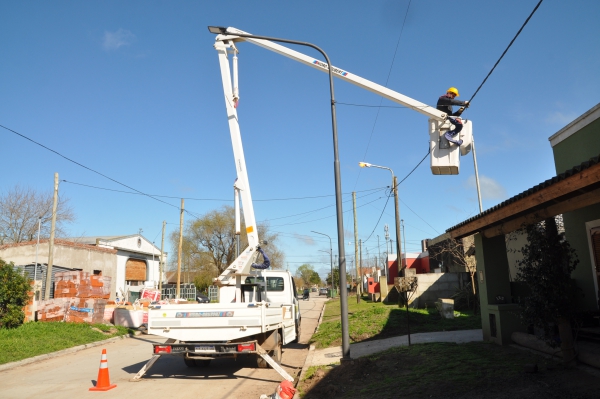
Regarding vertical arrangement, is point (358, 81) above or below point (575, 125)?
above

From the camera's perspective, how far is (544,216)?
7.84 m

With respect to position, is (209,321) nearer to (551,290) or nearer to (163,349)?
(163,349)

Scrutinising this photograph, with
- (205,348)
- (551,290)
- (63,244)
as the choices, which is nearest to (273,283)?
(205,348)

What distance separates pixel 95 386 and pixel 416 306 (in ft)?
54.1

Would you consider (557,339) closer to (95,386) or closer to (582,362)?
(582,362)

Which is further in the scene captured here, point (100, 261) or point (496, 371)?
point (100, 261)

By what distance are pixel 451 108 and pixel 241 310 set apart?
19.6 feet

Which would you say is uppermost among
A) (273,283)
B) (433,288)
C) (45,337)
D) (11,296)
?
(273,283)

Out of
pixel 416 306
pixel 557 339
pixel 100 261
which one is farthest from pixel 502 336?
pixel 100 261

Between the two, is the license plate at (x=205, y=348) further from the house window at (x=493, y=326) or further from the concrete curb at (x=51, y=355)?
the house window at (x=493, y=326)

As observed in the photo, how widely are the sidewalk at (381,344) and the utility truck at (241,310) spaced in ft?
3.17

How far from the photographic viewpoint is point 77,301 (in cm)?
1995

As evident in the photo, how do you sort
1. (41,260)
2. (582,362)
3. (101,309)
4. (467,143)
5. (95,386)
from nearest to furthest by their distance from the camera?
1. (582,362)
2. (95,386)
3. (467,143)
4. (101,309)
5. (41,260)

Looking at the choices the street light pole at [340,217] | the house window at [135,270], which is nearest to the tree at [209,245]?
the house window at [135,270]
